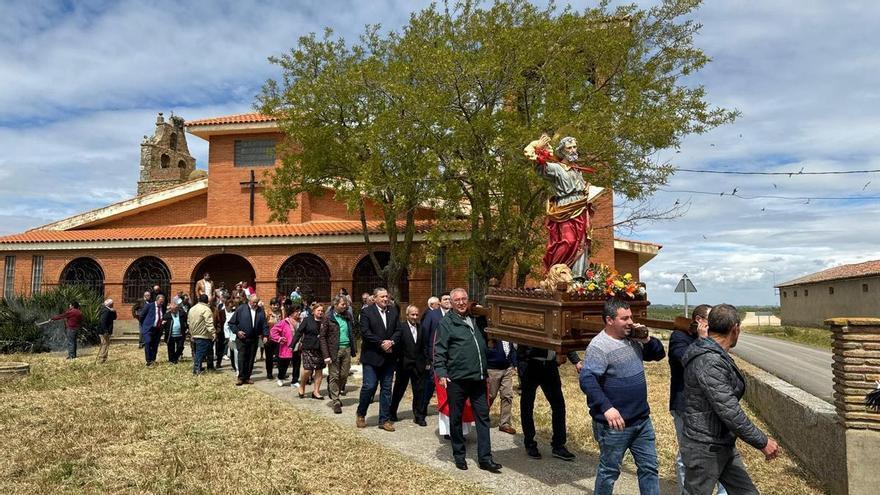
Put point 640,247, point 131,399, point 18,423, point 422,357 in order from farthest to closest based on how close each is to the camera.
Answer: point 640,247, point 131,399, point 422,357, point 18,423

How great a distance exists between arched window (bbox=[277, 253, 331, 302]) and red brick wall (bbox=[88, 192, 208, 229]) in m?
5.66

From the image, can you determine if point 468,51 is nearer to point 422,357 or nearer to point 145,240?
point 422,357

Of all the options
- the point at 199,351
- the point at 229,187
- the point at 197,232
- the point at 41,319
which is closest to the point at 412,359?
the point at 199,351

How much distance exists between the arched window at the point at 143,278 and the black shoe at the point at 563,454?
18164 mm

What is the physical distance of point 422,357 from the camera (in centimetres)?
841

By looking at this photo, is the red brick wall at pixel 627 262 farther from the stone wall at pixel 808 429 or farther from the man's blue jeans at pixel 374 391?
the man's blue jeans at pixel 374 391

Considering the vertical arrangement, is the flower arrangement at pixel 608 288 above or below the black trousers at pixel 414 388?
above

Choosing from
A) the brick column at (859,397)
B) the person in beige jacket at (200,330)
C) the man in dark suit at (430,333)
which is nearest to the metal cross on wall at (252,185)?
the person in beige jacket at (200,330)

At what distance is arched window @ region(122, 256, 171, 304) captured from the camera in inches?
821

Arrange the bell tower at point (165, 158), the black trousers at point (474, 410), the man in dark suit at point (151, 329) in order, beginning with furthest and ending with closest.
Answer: the bell tower at point (165, 158)
the man in dark suit at point (151, 329)
the black trousers at point (474, 410)

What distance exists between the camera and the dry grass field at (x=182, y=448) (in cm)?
549

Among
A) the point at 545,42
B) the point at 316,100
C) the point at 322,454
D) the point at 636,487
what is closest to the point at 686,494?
the point at 636,487

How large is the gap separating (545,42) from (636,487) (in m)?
Answer: 9.71

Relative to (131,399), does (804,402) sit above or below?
above
